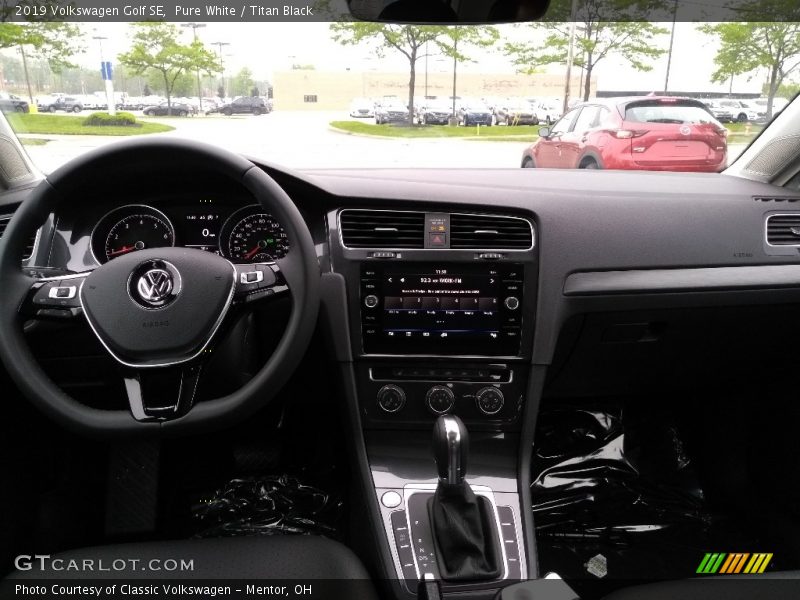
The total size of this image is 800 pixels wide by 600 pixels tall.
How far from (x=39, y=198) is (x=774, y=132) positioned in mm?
2438

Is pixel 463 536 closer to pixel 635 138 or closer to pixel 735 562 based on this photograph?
pixel 735 562

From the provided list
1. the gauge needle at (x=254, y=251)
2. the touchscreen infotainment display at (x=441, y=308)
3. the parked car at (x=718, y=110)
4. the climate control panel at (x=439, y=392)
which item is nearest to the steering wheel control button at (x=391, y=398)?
the climate control panel at (x=439, y=392)

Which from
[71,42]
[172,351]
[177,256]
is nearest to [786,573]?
[172,351]

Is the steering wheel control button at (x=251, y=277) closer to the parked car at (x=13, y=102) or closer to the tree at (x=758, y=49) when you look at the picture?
the parked car at (x=13, y=102)

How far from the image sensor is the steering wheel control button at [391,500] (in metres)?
1.97

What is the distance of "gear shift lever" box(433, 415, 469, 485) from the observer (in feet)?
5.87

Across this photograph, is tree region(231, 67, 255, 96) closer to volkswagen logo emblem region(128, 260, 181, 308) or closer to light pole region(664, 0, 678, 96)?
volkswagen logo emblem region(128, 260, 181, 308)

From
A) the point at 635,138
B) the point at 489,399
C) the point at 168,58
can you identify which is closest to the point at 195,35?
the point at 168,58

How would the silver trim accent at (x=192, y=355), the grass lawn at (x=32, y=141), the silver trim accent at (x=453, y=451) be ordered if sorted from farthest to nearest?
the grass lawn at (x=32, y=141) → the silver trim accent at (x=453, y=451) → the silver trim accent at (x=192, y=355)

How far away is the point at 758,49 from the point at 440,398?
169cm

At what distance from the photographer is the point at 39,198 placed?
4.83ft

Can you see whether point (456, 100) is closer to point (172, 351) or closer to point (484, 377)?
point (484, 377)

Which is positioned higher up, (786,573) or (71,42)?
(71,42)
